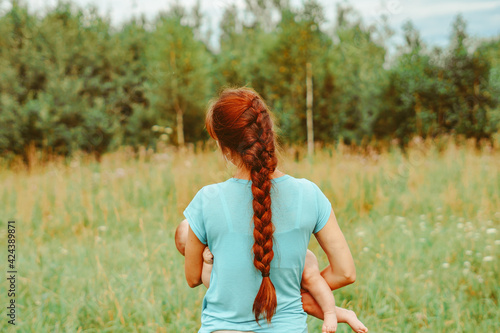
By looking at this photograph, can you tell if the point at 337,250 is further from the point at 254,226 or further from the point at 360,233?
the point at 360,233

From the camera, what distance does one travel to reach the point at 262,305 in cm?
133

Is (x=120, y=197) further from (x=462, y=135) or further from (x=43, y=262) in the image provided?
(x=462, y=135)

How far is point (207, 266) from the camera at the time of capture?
1480 mm

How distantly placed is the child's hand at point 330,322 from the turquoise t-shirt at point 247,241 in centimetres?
9

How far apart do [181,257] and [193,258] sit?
8.14 feet

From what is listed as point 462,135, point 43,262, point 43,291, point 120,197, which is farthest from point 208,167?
Result: point 462,135

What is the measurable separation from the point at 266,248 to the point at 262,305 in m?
0.21

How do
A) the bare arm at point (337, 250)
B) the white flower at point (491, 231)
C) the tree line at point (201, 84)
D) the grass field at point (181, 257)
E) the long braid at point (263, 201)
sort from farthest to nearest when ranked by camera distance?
the tree line at point (201, 84) → the white flower at point (491, 231) → the grass field at point (181, 257) → the bare arm at point (337, 250) → the long braid at point (263, 201)

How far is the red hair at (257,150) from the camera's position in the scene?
1.28 m

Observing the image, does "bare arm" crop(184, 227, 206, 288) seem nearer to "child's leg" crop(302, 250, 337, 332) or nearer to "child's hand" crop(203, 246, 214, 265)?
"child's hand" crop(203, 246, 214, 265)

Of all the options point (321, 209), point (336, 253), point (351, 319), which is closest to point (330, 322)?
point (351, 319)

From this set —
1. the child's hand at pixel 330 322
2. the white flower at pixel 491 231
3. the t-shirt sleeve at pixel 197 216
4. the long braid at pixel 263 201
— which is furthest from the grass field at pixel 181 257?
the child's hand at pixel 330 322

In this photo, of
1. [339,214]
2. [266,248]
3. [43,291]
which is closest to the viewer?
[266,248]

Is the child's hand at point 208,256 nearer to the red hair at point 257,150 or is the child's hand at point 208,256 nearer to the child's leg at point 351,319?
the red hair at point 257,150
